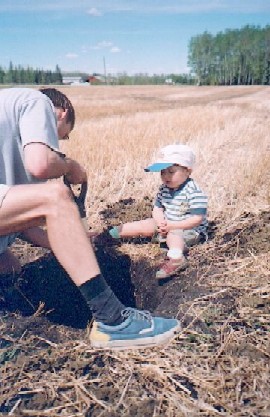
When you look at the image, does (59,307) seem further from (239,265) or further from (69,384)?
(239,265)

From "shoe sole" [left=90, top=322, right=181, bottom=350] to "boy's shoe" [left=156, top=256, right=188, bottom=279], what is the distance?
677 millimetres

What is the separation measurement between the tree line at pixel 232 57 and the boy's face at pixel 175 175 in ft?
239

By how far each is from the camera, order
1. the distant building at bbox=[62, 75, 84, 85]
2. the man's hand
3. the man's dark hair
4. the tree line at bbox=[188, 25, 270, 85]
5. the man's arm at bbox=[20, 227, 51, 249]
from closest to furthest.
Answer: the man's dark hair, the man's hand, the man's arm at bbox=[20, 227, 51, 249], the tree line at bbox=[188, 25, 270, 85], the distant building at bbox=[62, 75, 84, 85]

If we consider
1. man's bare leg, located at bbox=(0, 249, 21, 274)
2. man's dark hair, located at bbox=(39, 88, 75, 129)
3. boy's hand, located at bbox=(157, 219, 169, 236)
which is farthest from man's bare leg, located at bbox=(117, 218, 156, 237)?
man's dark hair, located at bbox=(39, 88, 75, 129)

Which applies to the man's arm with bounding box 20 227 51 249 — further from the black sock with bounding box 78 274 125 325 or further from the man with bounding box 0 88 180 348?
the black sock with bounding box 78 274 125 325

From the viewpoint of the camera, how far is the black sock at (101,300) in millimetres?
2105

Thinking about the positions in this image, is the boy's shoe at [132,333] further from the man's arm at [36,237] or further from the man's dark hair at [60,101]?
the man's dark hair at [60,101]

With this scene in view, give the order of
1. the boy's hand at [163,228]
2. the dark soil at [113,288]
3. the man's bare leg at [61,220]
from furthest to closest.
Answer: the boy's hand at [163,228] → the dark soil at [113,288] → the man's bare leg at [61,220]

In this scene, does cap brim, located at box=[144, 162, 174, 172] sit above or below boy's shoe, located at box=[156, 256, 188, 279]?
above

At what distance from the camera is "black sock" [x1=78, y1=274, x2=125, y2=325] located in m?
2.11

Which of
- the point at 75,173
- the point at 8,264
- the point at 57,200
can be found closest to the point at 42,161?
the point at 57,200

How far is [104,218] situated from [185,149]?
1166mm

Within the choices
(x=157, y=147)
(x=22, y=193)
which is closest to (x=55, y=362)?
(x=22, y=193)

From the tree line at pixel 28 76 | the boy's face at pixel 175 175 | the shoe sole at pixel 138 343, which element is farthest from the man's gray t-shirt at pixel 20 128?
the tree line at pixel 28 76
